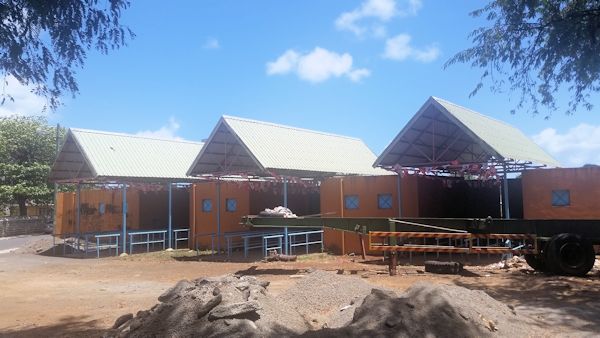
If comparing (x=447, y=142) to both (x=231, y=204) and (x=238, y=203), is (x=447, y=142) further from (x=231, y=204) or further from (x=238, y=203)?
(x=231, y=204)

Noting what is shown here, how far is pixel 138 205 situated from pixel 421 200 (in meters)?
14.9

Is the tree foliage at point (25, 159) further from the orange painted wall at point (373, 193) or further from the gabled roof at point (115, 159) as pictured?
the orange painted wall at point (373, 193)

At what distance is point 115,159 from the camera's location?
23.2m

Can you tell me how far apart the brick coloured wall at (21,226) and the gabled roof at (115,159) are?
15.5m

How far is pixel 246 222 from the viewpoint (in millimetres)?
13930

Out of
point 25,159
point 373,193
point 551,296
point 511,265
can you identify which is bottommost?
point 551,296

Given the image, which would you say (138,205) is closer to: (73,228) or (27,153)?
(73,228)

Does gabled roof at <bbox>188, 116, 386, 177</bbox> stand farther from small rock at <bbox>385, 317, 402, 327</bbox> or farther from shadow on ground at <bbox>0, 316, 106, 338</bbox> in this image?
small rock at <bbox>385, 317, 402, 327</bbox>

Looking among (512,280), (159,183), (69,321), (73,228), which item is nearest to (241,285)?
(69,321)

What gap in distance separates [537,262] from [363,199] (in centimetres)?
691

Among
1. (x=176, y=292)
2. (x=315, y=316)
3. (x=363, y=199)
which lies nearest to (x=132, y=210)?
(x=363, y=199)

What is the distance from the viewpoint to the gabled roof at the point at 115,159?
22.3 metres

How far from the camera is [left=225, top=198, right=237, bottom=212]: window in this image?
2255cm

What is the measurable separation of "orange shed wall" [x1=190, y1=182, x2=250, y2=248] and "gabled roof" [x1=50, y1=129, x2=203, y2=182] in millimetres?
1223
